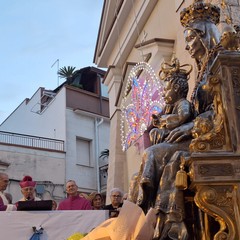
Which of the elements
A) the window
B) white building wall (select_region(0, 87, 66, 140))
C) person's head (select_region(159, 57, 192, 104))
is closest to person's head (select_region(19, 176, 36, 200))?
person's head (select_region(159, 57, 192, 104))

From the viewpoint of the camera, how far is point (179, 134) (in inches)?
145

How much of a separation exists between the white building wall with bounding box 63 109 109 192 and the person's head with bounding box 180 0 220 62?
20.7m

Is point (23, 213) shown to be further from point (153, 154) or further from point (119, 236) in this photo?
point (119, 236)

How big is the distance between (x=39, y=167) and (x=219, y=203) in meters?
21.8

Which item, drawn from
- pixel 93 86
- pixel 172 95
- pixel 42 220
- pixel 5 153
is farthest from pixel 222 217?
pixel 93 86

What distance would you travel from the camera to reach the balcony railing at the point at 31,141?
25078mm

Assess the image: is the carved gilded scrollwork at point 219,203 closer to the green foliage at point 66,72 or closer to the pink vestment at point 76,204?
the pink vestment at point 76,204

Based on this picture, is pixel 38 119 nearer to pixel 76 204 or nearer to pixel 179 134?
pixel 76 204

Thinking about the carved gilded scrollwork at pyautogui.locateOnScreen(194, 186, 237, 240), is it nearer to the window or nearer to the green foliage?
the window

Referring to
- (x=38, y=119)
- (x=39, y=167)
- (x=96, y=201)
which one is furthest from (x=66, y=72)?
(x=96, y=201)

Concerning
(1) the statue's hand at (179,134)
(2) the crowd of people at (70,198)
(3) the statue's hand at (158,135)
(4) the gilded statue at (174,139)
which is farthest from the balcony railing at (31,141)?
(1) the statue's hand at (179,134)

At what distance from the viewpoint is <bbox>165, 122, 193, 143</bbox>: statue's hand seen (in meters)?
3.66

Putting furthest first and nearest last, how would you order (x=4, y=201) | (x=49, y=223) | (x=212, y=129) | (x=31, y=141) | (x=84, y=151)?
(x=84, y=151) < (x=31, y=141) < (x=4, y=201) < (x=49, y=223) < (x=212, y=129)

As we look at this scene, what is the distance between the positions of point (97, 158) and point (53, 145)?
7.70ft
